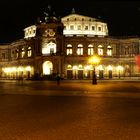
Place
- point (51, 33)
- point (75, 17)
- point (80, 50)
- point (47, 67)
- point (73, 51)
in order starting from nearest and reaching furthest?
1. point (51, 33)
2. point (47, 67)
3. point (73, 51)
4. point (80, 50)
5. point (75, 17)

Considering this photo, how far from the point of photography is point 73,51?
9419 cm

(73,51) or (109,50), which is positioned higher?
(109,50)

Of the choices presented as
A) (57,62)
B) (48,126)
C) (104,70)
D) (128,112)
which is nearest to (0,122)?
(48,126)

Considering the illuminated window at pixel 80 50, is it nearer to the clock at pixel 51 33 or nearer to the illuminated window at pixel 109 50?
the clock at pixel 51 33

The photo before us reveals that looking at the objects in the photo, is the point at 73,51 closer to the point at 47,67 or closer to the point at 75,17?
the point at 47,67

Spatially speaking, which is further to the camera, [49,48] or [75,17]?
[75,17]

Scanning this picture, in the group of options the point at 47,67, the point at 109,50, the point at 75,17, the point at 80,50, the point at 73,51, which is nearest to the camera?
the point at 47,67

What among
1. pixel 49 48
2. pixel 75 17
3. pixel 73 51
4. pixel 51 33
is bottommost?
pixel 73 51

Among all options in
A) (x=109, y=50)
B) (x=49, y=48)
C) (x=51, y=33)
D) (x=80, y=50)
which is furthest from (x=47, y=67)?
(x=109, y=50)

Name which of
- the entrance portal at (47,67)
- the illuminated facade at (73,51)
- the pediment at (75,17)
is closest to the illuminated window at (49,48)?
the illuminated facade at (73,51)

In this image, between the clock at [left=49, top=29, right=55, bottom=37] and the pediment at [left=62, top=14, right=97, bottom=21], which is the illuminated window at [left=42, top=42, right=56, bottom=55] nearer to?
the clock at [left=49, top=29, right=55, bottom=37]

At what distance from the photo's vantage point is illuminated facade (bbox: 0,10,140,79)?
3627 inches

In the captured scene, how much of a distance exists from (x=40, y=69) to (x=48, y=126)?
80.1m

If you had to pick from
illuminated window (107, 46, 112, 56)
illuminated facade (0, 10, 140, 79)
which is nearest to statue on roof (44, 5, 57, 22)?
illuminated facade (0, 10, 140, 79)
